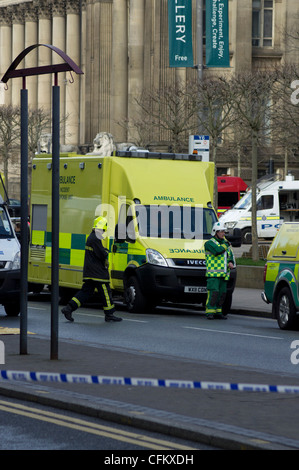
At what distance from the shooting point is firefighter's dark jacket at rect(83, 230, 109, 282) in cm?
1953

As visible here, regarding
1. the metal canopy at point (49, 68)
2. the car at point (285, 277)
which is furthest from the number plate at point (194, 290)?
the metal canopy at point (49, 68)

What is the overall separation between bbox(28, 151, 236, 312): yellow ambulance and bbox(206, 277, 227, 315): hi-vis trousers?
52 cm

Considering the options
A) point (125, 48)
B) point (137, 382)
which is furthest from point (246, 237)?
point (137, 382)

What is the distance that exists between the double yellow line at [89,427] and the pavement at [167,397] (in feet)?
0.62

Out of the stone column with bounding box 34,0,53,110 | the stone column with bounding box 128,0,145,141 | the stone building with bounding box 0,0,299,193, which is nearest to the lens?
the stone building with bounding box 0,0,299,193

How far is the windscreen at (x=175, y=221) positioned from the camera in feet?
73.4

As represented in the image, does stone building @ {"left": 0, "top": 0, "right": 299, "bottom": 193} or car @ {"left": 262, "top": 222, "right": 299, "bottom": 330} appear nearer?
car @ {"left": 262, "top": 222, "right": 299, "bottom": 330}

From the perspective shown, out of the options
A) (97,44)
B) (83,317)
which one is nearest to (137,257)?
(83,317)

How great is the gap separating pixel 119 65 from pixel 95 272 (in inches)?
2257

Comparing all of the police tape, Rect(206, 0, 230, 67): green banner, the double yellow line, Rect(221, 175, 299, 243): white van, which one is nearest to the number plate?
the police tape

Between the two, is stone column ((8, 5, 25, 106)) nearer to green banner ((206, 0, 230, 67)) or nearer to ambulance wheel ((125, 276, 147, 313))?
green banner ((206, 0, 230, 67))

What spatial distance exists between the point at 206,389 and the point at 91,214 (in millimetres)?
12643

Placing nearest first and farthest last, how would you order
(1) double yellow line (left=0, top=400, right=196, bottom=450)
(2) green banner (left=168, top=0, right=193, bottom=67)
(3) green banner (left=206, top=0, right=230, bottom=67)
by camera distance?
(1) double yellow line (left=0, top=400, right=196, bottom=450), (2) green banner (left=168, top=0, right=193, bottom=67), (3) green banner (left=206, top=0, right=230, bottom=67)

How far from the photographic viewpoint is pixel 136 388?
35.6ft
